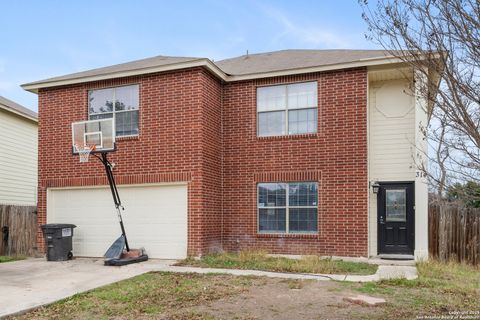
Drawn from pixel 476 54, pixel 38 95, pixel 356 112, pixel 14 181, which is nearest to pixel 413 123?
pixel 356 112

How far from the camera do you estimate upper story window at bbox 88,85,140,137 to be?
13.4 meters

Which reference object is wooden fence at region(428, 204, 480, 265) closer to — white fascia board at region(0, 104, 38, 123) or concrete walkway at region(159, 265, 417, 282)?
concrete walkway at region(159, 265, 417, 282)

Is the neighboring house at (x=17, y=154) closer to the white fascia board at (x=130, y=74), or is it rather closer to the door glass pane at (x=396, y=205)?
the white fascia board at (x=130, y=74)

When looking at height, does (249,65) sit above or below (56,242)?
above

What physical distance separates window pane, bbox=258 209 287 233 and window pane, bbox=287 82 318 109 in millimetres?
3014

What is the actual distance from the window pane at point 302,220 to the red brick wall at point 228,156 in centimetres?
23

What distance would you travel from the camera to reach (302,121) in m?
13.1

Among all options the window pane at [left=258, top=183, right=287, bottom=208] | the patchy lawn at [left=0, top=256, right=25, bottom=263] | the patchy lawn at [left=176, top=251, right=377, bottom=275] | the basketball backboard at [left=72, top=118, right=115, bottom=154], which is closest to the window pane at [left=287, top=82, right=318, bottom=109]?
the window pane at [left=258, top=183, right=287, bottom=208]

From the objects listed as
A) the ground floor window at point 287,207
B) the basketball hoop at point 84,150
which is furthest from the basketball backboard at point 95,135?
the ground floor window at point 287,207

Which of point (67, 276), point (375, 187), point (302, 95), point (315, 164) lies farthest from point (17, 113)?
point (375, 187)

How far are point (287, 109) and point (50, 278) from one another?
7450 mm

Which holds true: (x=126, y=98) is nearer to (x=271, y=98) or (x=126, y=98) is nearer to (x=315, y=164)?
(x=271, y=98)

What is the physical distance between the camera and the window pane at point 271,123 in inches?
522

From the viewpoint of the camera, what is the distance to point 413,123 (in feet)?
41.2
